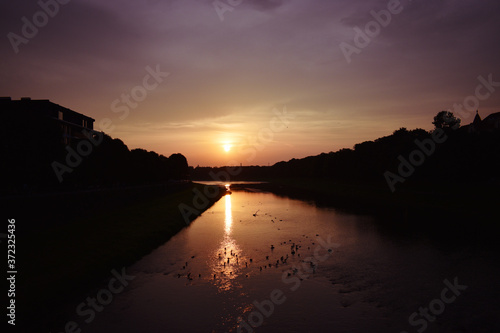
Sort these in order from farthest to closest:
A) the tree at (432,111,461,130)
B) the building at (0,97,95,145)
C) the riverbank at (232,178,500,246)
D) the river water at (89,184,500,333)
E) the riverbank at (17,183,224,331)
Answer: the tree at (432,111,461,130) < the building at (0,97,95,145) < the riverbank at (232,178,500,246) < the riverbank at (17,183,224,331) < the river water at (89,184,500,333)

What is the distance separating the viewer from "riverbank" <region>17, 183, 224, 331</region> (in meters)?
16.1

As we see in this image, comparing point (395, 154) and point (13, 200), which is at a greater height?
point (395, 154)

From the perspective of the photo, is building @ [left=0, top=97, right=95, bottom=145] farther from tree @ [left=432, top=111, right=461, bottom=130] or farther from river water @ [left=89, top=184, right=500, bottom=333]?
tree @ [left=432, top=111, right=461, bottom=130]

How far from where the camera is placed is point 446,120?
8781cm

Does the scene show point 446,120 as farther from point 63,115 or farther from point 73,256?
point 63,115

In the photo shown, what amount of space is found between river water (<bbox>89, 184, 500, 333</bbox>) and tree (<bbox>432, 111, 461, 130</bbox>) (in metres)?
69.1

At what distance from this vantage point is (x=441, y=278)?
2061cm

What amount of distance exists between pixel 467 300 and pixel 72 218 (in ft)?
107

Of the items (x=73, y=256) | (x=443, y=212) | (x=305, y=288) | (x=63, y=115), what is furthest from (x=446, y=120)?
(x=63, y=115)

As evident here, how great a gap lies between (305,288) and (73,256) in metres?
15.3

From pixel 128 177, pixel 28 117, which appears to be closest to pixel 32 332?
pixel 28 117

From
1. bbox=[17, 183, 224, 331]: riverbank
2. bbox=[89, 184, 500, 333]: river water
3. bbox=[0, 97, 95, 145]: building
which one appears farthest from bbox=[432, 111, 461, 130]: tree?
bbox=[0, 97, 95, 145]: building

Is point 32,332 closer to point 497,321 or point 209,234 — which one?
point 497,321

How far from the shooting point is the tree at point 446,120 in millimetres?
87000
